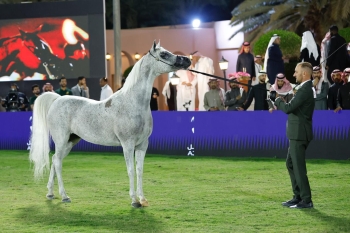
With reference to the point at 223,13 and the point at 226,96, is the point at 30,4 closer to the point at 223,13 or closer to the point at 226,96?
the point at 226,96

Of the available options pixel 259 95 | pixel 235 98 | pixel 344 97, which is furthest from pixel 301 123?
pixel 235 98

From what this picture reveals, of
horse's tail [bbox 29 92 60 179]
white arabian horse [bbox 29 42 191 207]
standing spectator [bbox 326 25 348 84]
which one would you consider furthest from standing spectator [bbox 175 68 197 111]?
white arabian horse [bbox 29 42 191 207]

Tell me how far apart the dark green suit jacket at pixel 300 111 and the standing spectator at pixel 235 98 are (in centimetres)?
841

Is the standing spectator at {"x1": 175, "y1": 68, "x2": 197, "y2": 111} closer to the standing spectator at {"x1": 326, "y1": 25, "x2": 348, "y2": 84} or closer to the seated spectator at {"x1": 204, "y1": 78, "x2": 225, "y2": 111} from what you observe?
the seated spectator at {"x1": 204, "y1": 78, "x2": 225, "y2": 111}

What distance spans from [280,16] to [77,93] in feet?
40.8

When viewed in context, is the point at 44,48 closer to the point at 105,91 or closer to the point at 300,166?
the point at 105,91

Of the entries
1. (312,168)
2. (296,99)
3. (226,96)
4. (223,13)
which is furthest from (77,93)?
(223,13)

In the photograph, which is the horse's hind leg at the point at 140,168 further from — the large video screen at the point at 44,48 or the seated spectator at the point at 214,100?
the large video screen at the point at 44,48

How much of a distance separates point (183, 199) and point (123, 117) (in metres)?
1.69

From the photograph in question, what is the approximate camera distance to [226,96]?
1905 cm

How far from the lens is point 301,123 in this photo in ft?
33.8

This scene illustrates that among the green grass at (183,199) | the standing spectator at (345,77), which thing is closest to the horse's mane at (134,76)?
the green grass at (183,199)

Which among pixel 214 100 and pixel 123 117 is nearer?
pixel 123 117

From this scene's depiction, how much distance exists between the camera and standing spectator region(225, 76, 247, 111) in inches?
742
